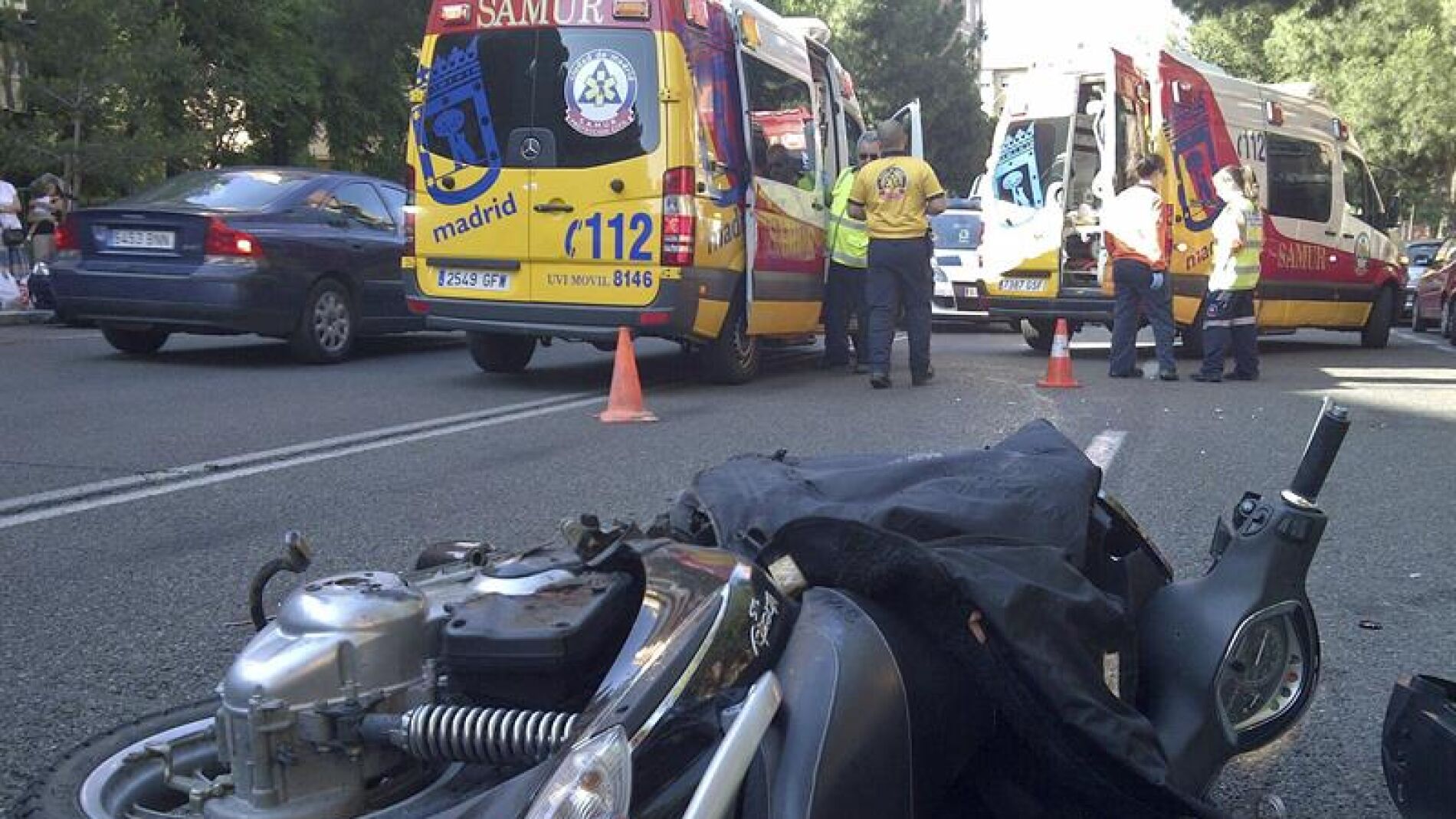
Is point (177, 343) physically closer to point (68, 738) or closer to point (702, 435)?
point (702, 435)

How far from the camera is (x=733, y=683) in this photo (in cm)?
164

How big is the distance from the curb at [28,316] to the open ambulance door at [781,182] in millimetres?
9261

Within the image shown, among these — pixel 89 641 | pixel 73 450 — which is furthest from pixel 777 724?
pixel 73 450

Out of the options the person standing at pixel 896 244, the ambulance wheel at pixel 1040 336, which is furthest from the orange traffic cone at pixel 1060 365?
the ambulance wheel at pixel 1040 336

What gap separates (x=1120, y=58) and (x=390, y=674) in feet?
42.5

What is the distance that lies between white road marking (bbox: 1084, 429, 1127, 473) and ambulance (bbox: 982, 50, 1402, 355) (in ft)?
17.1

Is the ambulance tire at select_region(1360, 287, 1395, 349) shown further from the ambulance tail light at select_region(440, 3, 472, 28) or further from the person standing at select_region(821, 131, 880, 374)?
the ambulance tail light at select_region(440, 3, 472, 28)

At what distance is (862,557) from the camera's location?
1.86 metres

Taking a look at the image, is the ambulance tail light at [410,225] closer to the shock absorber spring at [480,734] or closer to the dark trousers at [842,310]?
the dark trousers at [842,310]

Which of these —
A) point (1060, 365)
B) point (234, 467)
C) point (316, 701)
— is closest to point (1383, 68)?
point (1060, 365)

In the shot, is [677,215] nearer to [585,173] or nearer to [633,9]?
[585,173]

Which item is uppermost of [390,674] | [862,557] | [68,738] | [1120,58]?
[1120,58]

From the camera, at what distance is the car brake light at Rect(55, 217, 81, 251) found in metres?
10.5

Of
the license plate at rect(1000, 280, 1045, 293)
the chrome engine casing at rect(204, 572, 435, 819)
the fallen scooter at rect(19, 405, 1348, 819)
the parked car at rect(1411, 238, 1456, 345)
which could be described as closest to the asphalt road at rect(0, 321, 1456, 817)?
the fallen scooter at rect(19, 405, 1348, 819)
